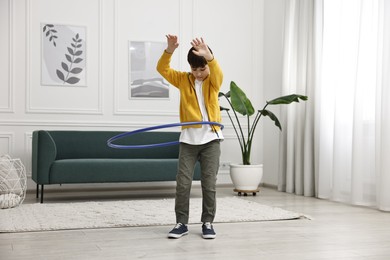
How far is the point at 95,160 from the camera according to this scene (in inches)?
204

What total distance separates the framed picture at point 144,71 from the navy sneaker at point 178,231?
320cm

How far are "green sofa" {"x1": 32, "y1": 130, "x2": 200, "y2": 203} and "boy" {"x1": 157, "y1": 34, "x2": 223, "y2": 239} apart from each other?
198cm

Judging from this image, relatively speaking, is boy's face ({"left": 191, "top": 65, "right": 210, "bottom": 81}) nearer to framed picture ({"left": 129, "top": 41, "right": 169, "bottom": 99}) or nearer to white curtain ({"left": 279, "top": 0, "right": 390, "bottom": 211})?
white curtain ({"left": 279, "top": 0, "right": 390, "bottom": 211})

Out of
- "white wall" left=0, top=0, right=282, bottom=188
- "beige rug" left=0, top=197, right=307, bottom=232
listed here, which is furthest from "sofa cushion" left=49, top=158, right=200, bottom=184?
"white wall" left=0, top=0, right=282, bottom=188

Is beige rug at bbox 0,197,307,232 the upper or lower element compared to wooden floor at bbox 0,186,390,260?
lower

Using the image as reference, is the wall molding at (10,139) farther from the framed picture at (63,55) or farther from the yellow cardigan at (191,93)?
the yellow cardigan at (191,93)

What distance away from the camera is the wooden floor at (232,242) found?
9.17ft

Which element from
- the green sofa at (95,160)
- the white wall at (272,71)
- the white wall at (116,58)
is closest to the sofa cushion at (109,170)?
the green sofa at (95,160)

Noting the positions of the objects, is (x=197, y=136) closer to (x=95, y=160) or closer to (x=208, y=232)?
(x=208, y=232)

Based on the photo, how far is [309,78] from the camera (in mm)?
5762

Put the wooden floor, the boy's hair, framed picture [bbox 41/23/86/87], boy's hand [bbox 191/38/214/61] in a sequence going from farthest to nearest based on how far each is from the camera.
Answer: framed picture [bbox 41/23/86/87] < the boy's hair < boy's hand [bbox 191/38/214/61] < the wooden floor

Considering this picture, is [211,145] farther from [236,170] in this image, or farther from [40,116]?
[40,116]

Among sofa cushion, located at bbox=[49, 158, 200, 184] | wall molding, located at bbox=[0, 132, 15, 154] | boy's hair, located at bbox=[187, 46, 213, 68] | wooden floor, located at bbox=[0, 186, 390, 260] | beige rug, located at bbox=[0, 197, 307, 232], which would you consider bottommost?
beige rug, located at bbox=[0, 197, 307, 232]

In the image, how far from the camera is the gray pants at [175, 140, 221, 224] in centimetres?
328
